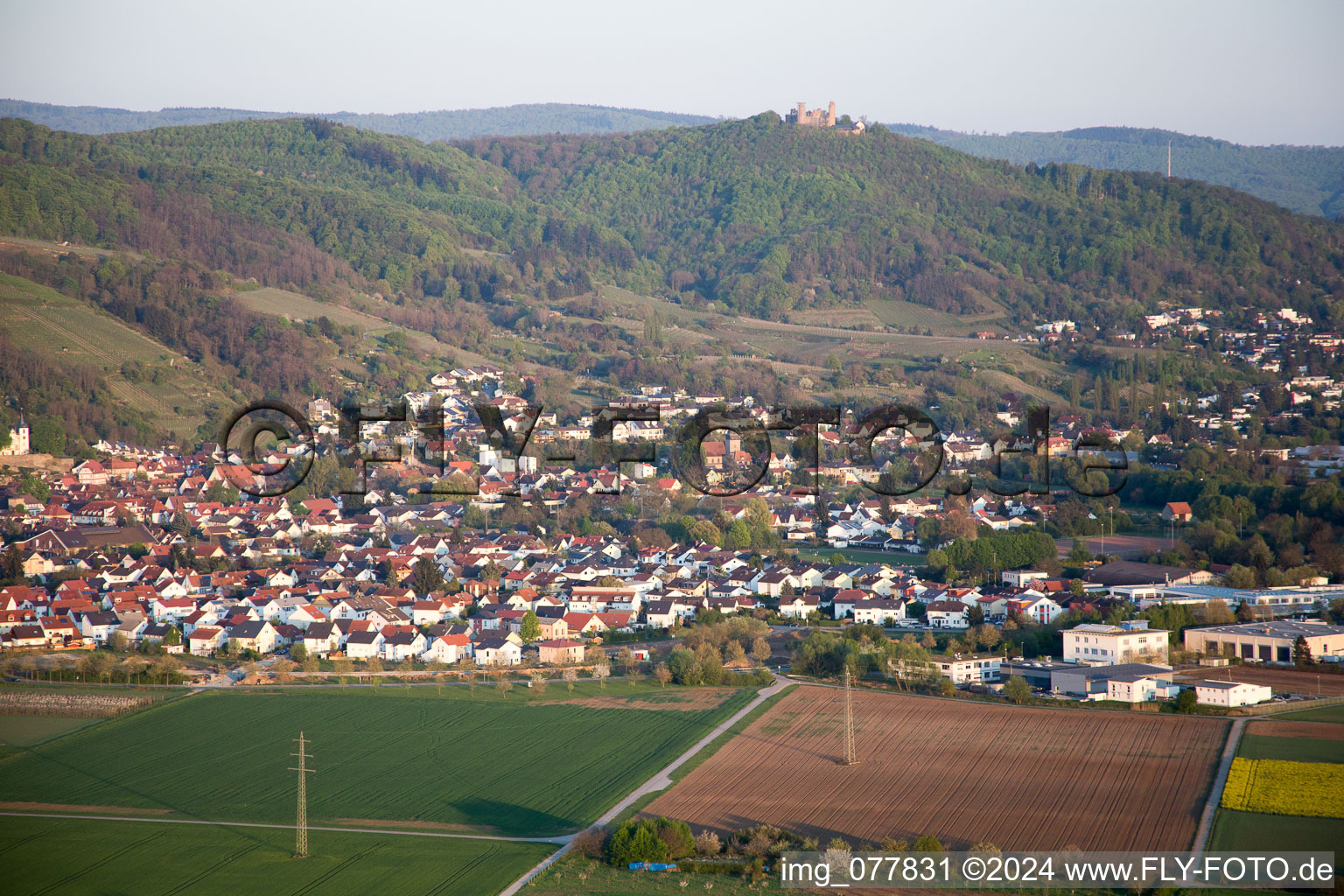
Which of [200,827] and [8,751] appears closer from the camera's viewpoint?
[200,827]

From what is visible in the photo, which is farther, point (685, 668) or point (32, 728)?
point (685, 668)

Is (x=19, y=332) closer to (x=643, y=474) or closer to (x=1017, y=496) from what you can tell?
(x=643, y=474)

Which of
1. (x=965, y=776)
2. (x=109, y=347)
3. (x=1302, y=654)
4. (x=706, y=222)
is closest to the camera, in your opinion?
(x=965, y=776)

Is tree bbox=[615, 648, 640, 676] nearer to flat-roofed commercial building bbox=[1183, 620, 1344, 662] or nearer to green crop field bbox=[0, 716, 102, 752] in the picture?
green crop field bbox=[0, 716, 102, 752]

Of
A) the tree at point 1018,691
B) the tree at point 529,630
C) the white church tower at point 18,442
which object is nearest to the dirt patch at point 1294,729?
the tree at point 1018,691

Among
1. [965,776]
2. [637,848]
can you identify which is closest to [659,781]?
[637,848]

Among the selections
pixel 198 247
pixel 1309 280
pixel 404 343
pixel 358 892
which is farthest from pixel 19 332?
pixel 1309 280

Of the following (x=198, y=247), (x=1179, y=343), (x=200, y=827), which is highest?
(x=198, y=247)

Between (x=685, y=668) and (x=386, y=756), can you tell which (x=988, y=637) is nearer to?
(x=685, y=668)
